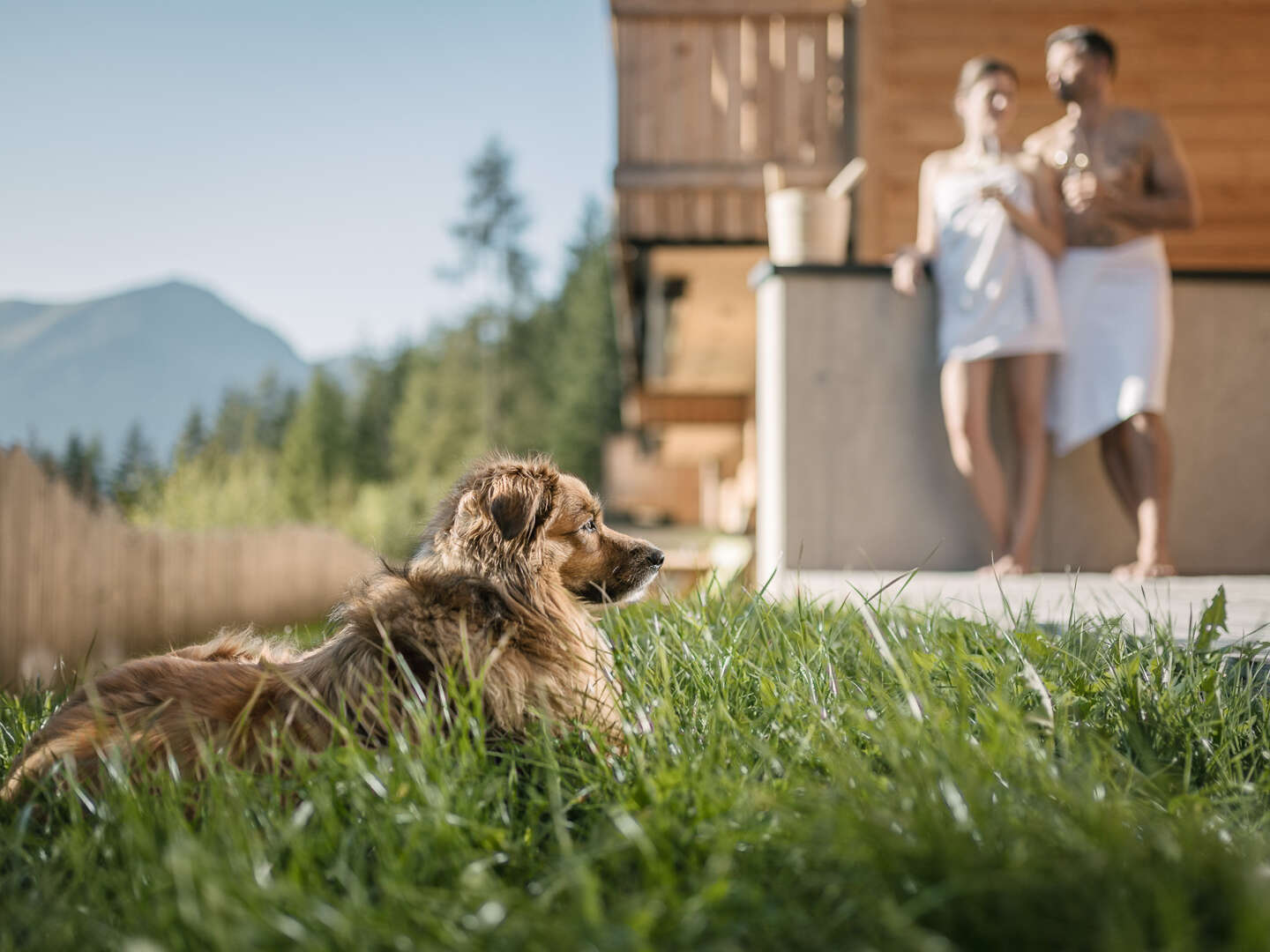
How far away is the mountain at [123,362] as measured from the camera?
33.1ft

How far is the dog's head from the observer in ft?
7.62

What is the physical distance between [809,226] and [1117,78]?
4.38m

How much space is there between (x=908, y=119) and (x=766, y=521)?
13.7ft

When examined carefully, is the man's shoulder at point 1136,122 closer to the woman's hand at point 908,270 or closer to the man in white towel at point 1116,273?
the man in white towel at point 1116,273

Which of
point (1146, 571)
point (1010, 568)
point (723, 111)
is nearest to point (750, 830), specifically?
point (1010, 568)

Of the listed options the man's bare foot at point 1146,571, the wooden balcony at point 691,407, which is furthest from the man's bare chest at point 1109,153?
the wooden balcony at point 691,407

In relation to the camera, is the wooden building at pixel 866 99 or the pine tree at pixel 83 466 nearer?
the pine tree at pixel 83 466

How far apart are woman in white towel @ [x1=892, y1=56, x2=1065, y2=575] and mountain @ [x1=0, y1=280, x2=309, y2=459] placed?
5.23 m

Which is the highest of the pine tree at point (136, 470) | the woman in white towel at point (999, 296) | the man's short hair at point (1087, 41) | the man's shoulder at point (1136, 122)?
the man's short hair at point (1087, 41)

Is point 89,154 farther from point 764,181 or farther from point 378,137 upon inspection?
point 764,181

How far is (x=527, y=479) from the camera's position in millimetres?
2434

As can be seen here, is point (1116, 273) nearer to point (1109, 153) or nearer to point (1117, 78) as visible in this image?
point (1109, 153)

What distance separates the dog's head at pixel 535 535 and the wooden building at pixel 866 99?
19.3 ft

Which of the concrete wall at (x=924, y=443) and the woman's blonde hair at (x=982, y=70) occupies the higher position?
the woman's blonde hair at (x=982, y=70)
